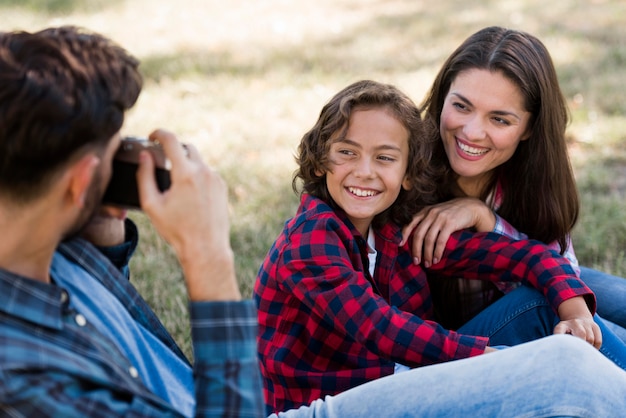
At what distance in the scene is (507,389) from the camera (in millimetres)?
1866

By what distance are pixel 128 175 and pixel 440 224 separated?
150cm

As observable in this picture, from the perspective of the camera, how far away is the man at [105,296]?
1.42 m

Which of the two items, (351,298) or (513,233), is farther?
(513,233)

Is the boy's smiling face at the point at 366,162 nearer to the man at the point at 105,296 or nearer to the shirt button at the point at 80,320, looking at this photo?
the man at the point at 105,296

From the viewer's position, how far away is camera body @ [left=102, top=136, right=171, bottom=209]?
160cm

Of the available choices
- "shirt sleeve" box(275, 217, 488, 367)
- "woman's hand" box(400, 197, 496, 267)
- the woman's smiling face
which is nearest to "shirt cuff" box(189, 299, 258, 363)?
"shirt sleeve" box(275, 217, 488, 367)

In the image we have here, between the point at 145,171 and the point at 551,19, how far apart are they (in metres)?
7.70

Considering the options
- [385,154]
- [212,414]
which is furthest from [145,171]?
[385,154]

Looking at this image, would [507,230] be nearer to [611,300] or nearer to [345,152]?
[611,300]

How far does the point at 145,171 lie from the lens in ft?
5.21

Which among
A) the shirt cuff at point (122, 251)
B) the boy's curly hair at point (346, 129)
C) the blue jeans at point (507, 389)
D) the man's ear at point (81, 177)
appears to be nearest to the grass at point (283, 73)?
the boy's curly hair at point (346, 129)

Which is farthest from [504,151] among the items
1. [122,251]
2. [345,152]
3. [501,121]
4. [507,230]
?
[122,251]

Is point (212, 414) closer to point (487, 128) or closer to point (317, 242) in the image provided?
point (317, 242)

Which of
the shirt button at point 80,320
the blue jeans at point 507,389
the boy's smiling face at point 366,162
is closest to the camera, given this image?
the shirt button at point 80,320
